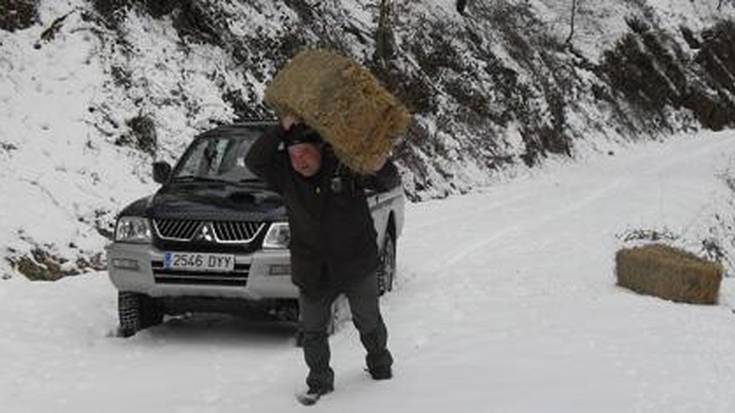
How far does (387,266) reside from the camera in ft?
31.8

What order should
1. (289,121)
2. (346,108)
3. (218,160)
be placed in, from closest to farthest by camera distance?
(346,108)
(289,121)
(218,160)

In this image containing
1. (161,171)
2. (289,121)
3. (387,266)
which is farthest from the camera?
(387,266)

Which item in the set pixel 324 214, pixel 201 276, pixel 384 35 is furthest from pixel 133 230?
pixel 384 35

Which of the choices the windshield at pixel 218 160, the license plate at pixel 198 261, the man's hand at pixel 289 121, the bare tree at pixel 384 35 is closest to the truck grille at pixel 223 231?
the license plate at pixel 198 261

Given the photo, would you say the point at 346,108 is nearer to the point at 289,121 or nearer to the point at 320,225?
the point at 289,121

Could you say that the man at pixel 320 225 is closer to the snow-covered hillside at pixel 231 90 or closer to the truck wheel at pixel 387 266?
the truck wheel at pixel 387 266

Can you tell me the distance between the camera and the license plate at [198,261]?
7.43 m

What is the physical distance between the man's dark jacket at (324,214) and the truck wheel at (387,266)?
346 centimetres

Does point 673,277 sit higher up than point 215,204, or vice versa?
point 215,204

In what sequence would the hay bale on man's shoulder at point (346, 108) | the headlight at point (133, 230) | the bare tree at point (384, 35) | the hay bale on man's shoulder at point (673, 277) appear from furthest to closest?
the bare tree at point (384, 35)
the hay bale on man's shoulder at point (673, 277)
the headlight at point (133, 230)
the hay bale on man's shoulder at point (346, 108)

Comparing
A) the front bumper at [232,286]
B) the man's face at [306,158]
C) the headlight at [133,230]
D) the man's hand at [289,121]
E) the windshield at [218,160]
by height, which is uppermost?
the man's hand at [289,121]

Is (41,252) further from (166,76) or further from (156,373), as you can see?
(166,76)

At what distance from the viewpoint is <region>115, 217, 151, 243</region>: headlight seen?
25.4 feet

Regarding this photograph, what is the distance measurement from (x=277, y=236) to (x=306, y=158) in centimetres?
184
